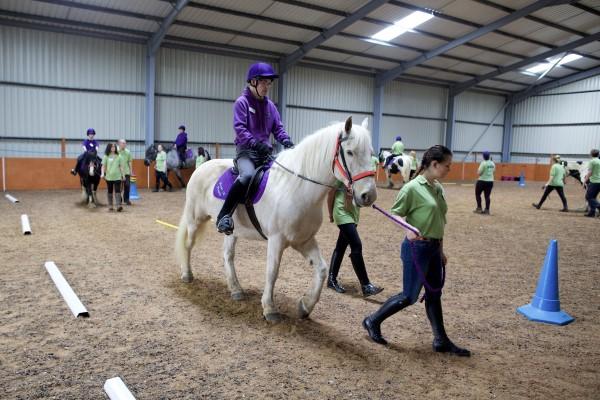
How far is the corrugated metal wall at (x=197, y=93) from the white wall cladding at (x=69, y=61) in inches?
43.5

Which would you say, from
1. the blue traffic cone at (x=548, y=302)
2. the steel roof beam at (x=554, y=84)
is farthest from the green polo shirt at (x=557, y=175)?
the steel roof beam at (x=554, y=84)

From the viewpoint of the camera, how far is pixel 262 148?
419 cm

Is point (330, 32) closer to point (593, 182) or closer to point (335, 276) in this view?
point (593, 182)

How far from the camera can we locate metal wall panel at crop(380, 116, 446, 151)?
2528 centimetres

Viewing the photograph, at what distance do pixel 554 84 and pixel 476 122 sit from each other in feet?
18.4

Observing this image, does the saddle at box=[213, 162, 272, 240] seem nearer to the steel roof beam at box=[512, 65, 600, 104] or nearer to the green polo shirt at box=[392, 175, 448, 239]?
the green polo shirt at box=[392, 175, 448, 239]

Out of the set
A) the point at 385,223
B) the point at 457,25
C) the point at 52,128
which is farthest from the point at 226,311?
the point at 457,25

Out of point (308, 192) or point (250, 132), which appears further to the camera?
point (250, 132)

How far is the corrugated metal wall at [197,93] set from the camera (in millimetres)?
18188

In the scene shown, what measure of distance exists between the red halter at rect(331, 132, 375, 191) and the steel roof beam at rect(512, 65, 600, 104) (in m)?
30.3

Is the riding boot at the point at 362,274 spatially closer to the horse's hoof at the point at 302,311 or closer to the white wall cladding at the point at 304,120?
the horse's hoof at the point at 302,311

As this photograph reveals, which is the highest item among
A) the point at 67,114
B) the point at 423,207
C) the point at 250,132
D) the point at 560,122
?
the point at 560,122

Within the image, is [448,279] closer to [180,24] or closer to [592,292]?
[592,292]

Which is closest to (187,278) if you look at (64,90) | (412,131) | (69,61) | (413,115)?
(64,90)
